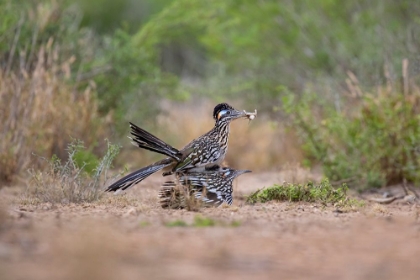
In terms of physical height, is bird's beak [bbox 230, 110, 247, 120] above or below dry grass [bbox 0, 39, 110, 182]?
below

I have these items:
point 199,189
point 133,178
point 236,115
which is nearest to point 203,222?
point 199,189

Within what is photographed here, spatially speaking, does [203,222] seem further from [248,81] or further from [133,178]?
[248,81]

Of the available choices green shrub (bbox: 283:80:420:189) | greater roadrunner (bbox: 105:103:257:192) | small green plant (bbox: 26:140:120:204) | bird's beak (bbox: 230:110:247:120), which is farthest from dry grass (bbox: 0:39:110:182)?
green shrub (bbox: 283:80:420:189)

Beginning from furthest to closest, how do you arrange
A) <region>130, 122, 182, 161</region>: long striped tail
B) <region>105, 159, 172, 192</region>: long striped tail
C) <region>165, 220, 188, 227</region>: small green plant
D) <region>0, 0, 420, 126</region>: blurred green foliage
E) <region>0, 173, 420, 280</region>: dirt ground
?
<region>0, 0, 420, 126</region>: blurred green foliage, <region>130, 122, 182, 161</region>: long striped tail, <region>105, 159, 172, 192</region>: long striped tail, <region>165, 220, 188, 227</region>: small green plant, <region>0, 173, 420, 280</region>: dirt ground

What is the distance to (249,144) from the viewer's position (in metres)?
13.9

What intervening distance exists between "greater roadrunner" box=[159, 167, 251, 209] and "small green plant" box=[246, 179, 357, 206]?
380 mm

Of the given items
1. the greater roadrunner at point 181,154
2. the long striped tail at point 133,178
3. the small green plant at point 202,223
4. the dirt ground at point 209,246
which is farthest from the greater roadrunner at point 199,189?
the small green plant at point 202,223

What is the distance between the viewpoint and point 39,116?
966cm

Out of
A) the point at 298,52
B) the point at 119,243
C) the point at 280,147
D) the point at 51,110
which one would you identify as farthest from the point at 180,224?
the point at 298,52

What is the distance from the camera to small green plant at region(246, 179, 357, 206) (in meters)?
7.37

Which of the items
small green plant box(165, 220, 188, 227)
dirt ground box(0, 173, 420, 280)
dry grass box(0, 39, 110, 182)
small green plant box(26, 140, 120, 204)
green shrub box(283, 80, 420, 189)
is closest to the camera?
dirt ground box(0, 173, 420, 280)

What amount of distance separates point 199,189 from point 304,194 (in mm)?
1113

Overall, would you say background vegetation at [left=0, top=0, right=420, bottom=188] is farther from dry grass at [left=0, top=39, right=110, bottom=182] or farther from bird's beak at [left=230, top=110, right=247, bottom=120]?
bird's beak at [left=230, top=110, right=247, bottom=120]

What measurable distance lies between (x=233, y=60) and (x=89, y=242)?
1368 centimetres
